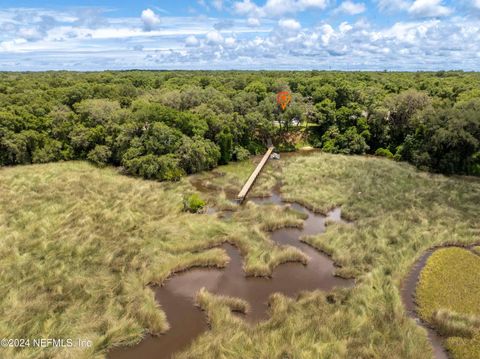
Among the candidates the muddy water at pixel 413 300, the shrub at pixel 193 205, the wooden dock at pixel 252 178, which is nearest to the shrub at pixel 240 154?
the wooden dock at pixel 252 178

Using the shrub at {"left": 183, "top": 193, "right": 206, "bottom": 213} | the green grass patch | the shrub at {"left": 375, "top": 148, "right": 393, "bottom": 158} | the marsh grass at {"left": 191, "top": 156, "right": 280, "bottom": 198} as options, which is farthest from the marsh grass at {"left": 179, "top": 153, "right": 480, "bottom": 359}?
the shrub at {"left": 183, "top": 193, "right": 206, "bottom": 213}

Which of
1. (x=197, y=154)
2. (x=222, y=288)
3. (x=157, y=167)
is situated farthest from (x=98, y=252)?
(x=197, y=154)

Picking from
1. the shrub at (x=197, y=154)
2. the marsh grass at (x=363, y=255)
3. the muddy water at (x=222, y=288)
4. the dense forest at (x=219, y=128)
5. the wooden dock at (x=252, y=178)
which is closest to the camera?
the marsh grass at (x=363, y=255)

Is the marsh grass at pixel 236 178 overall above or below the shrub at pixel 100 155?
below

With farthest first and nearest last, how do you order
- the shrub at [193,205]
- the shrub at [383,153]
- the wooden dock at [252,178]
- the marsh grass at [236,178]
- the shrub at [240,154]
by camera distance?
1. the shrub at [383,153]
2. the shrub at [240,154]
3. the marsh grass at [236,178]
4. the wooden dock at [252,178]
5. the shrub at [193,205]

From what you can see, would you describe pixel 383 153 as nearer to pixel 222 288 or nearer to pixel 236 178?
pixel 236 178

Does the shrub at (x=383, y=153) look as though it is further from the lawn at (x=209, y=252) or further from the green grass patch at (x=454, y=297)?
the green grass patch at (x=454, y=297)

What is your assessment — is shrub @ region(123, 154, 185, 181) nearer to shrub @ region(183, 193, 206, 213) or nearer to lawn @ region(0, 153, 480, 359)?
lawn @ region(0, 153, 480, 359)

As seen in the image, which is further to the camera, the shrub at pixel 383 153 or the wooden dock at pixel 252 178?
the shrub at pixel 383 153
